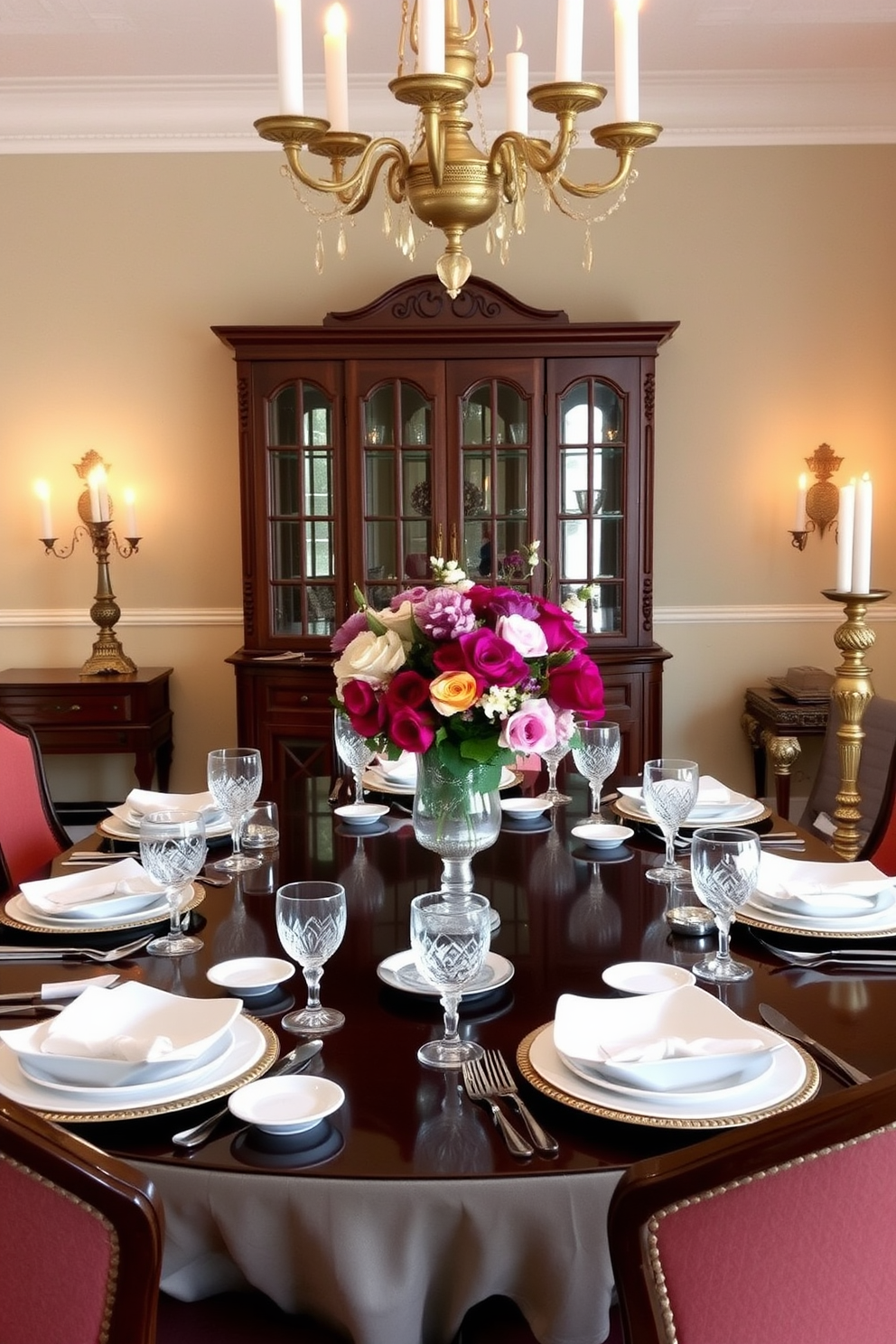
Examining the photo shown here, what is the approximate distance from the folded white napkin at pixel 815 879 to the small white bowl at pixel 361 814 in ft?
2.47

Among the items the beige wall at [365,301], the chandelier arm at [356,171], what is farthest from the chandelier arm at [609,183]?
the beige wall at [365,301]

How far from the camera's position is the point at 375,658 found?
1523mm

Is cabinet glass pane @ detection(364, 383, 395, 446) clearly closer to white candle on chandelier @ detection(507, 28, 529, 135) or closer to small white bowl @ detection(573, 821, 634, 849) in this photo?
white candle on chandelier @ detection(507, 28, 529, 135)

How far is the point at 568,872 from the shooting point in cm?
197

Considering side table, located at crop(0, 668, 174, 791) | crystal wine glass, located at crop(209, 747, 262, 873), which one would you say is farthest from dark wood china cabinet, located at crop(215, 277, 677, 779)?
crystal wine glass, located at crop(209, 747, 262, 873)

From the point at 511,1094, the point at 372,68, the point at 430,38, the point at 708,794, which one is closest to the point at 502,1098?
the point at 511,1094

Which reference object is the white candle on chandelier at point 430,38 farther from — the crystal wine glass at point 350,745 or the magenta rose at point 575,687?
the crystal wine glass at point 350,745

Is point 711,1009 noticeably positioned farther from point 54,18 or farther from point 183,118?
point 183,118

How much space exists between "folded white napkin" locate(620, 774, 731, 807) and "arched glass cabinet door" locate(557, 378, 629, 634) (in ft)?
6.34

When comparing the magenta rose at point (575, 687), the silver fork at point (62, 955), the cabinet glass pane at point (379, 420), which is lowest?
the silver fork at point (62, 955)

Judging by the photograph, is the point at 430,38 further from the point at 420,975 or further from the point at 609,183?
the point at 420,975

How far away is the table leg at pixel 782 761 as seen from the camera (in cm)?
427

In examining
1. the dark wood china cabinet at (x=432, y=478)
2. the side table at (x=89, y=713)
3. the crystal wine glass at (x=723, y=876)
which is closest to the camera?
the crystal wine glass at (x=723, y=876)

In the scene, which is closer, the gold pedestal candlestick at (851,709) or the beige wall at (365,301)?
the gold pedestal candlestick at (851,709)
